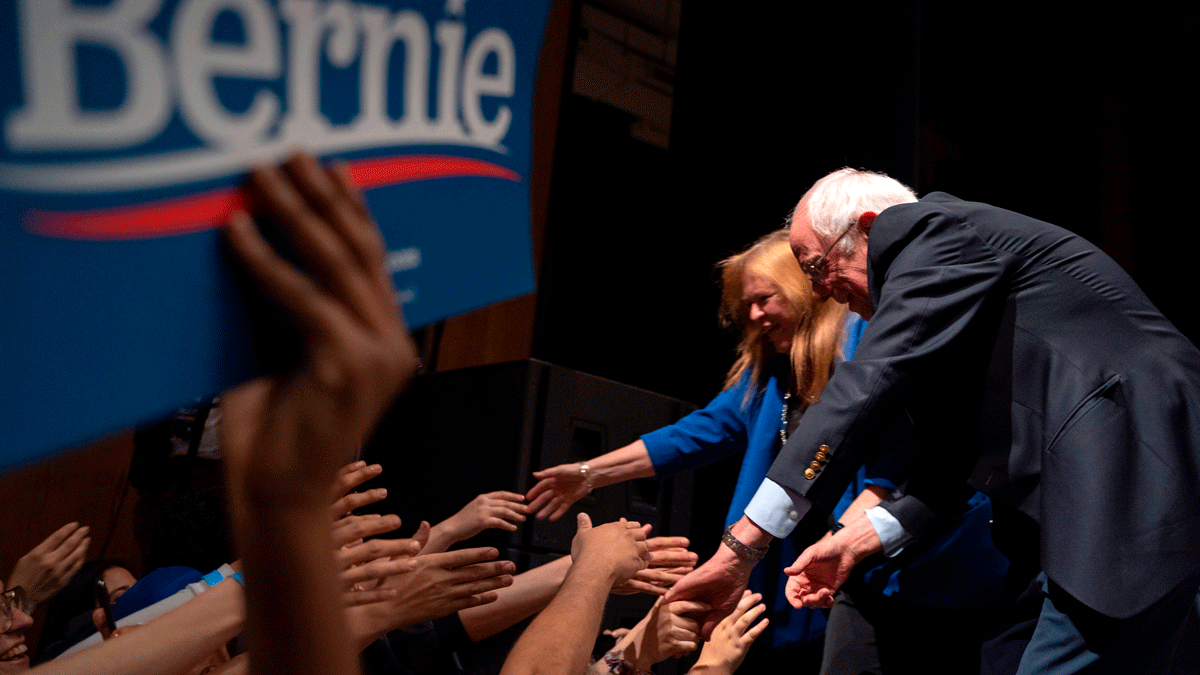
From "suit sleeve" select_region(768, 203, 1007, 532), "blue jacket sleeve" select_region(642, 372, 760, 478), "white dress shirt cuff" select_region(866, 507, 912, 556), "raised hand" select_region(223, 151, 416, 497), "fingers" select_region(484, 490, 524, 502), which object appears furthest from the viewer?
"blue jacket sleeve" select_region(642, 372, 760, 478)

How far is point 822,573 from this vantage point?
1.55 meters

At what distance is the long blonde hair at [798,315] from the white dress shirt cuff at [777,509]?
2.14 ft

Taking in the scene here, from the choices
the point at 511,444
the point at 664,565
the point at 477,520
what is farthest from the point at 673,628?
the point at 511,444

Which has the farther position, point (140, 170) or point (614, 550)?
point (614, 550)

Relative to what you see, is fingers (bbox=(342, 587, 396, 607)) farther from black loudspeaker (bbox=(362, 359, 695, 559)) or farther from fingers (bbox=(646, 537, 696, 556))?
black loudspeaker (bbox=(362, 359, 695, 559))

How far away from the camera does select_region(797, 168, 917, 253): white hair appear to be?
5.55 feet

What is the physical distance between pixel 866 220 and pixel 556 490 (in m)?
0.94

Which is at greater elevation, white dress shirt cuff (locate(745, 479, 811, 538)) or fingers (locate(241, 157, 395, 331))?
fingers (locate(241, 157, 395, 331))

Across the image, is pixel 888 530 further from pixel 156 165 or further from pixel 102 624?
pixel 156 165

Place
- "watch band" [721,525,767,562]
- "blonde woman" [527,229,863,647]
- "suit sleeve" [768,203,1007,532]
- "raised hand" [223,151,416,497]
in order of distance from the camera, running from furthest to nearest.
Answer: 1. "blonde woman" [527,229,863,647]
2. "watch band" [721,525,767,562]
3. "suit sleeve" [768,203,1007,532]
4. "raised hand" [223,151,416,497]

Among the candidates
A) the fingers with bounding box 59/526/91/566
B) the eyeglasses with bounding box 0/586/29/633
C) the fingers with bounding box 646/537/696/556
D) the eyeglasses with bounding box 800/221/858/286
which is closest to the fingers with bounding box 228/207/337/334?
the fingers with bounding box 646/537/696/556

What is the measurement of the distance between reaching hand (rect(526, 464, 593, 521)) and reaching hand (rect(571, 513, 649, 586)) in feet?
2.42

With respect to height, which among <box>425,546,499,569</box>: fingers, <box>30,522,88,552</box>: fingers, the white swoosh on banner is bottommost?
<box>30,522,88,552</box>: fingers

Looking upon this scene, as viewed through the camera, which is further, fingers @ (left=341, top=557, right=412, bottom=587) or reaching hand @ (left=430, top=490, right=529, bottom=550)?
reaching hand @ (left=430, top=490, right=529, bottom=550)
